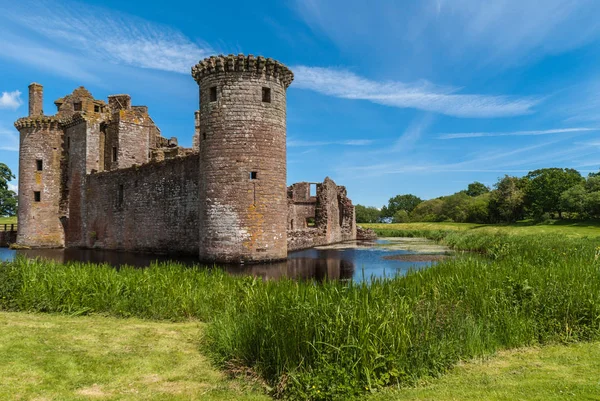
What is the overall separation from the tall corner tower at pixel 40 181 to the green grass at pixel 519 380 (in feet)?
98.3

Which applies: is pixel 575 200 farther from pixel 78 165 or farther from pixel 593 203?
pixel 78 165

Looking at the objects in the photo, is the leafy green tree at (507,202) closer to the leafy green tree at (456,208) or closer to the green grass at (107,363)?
the leafy green tree at (456,208)

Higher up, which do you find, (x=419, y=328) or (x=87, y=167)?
(x=87, y=167)

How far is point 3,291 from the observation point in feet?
32.6

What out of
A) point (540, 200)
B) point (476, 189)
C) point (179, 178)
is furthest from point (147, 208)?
point (476, 189)

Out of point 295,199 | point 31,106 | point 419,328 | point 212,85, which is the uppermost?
point 31,106

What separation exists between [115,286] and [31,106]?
88.3 feet

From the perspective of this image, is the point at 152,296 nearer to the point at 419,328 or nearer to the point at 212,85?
the point at 419,328

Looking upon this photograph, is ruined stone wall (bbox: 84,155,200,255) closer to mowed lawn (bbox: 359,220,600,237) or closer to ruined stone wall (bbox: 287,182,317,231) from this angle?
ruined stone wall (bbox: 287,182,317,231)

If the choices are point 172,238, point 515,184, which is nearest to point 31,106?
point 172,238

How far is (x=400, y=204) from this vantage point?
127812mm

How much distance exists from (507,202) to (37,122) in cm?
5882

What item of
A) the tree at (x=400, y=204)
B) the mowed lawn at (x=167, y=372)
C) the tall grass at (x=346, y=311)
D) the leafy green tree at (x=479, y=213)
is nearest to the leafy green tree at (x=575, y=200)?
the leafy green tree at (x=479, y=213)

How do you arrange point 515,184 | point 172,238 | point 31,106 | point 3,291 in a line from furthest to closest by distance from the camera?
1. point 515,184
2. point 31,106
3. point 172,238
4. point 3,291
